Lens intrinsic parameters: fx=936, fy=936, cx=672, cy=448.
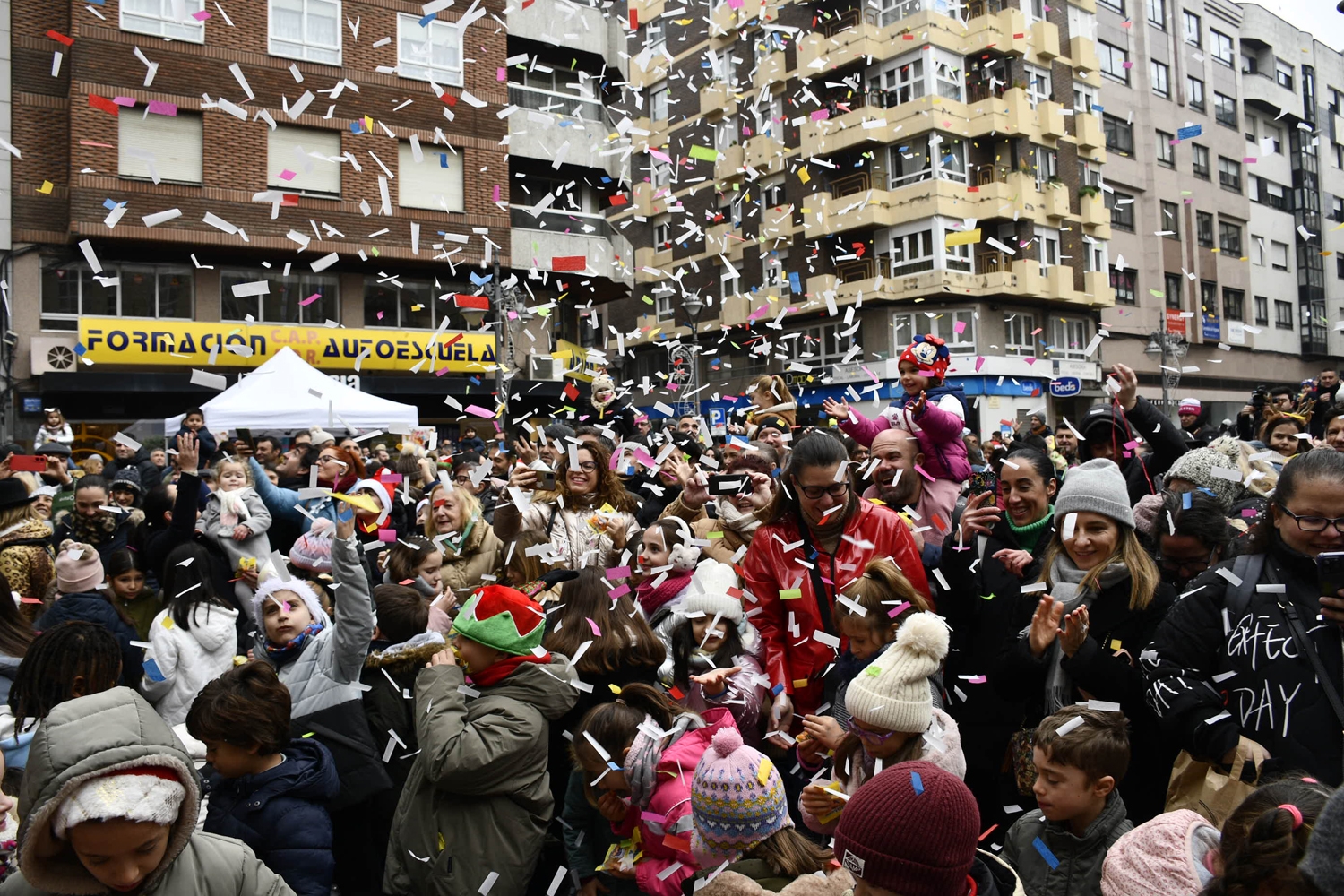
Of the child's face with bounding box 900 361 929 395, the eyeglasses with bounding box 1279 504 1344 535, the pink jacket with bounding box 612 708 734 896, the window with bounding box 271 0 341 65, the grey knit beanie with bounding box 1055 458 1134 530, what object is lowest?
the pink jacket with bounding box 612 708 734 896

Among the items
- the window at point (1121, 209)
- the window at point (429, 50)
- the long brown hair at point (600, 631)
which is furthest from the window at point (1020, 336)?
the long brown hair at point (600, 631)

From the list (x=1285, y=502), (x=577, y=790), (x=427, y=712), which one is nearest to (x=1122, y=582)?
(x=1285, y=502)

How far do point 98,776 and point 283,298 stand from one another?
71.2 ft

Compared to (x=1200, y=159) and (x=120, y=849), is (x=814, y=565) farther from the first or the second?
(x=1200, y=159)

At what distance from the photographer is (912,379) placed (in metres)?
5.41

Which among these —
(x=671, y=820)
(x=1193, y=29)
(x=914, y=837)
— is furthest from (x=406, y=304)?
(x=1193, y=29)

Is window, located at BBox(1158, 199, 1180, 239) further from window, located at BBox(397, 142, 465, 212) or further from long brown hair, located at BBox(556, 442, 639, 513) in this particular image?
long brown hair, located at BBox(556, 442, 639, 513)

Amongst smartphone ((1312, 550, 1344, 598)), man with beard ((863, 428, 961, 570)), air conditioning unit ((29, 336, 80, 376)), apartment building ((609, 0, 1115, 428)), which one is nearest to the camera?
smartphone ((1312, 550, 1344, 598))

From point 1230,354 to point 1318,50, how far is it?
17.5m

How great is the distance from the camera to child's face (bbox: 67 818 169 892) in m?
2.11

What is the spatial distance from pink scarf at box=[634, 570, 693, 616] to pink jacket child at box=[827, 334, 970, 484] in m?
1.45

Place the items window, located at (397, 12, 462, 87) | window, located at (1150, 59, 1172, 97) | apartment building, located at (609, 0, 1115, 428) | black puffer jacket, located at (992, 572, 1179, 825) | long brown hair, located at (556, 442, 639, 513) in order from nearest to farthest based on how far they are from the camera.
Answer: black puffer jacket, located at (992, 572, 1179, 825) < long brown hair, located at (556, 442, 639, 513) < window, located at (397, 12, 462, 87) < apartment building, located at (609, 0, 1115, 428) < window, located at (1150, 59, 1172, 97)

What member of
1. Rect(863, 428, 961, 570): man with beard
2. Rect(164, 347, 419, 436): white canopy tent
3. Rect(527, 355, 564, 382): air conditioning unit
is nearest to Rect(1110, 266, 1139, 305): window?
Rect(527, 355, 564, 382): air conditioning unit

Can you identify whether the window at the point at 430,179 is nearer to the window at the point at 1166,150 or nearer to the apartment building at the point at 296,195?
the apartment building at the point at 296,195
